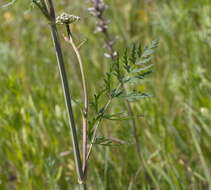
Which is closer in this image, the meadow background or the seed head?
the seed head

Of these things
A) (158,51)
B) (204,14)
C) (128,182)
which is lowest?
(128,182)

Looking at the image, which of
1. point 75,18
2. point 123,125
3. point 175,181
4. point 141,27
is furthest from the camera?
point 141,27

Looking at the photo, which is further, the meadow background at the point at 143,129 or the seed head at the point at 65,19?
the meadow background at the point at 143,129

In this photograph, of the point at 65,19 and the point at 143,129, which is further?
the point at 143,129

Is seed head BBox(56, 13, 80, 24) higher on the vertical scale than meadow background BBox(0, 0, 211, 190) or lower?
higher

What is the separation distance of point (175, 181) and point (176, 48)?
1647mm

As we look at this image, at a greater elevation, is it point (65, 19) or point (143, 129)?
point (65, 19)

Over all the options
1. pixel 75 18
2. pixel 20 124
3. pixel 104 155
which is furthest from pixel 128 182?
pixel 75 18

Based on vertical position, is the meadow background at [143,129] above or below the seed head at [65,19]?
below

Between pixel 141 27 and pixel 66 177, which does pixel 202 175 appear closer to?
pixel 66 177

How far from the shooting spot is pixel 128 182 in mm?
2330

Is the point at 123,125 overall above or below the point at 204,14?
below

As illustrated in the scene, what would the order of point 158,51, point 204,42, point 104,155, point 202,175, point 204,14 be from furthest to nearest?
point 158,51 → point 204,14 → point 204,42 → point 104,155 → point 202,175

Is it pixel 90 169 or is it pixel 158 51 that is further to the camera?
pixel 158 51
